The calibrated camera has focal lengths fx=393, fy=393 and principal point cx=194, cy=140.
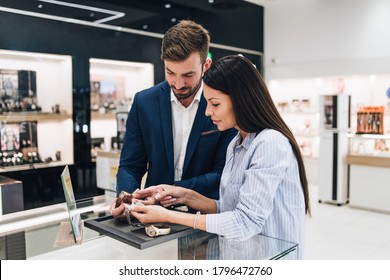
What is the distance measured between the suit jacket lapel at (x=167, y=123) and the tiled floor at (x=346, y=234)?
8.43 ft

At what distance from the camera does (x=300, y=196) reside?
4.54 feet

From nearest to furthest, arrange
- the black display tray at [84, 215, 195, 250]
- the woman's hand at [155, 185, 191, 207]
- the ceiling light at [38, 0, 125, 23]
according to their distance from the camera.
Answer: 1. the black display tray at [84, 215, 195, 250]
2. the woman's hand at [155, 185, 191, 207]
3. the ceiling light at [38, 0, 125, 23]

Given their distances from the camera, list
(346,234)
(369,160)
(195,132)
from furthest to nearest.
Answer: (369,160)
(346,234)
(195,132)

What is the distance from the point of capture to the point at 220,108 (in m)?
1.40

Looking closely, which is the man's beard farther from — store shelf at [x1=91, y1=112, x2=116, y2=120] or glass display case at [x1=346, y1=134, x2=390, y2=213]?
glass display case at [x1=346, y1=134, x2=390, y2=213]

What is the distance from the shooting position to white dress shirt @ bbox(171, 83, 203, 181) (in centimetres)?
188

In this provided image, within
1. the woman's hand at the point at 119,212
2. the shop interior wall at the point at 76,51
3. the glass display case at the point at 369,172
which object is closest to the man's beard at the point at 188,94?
the woman's hand at the point at 119,212

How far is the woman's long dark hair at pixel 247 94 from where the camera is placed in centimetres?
134

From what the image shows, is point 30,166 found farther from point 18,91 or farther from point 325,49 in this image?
point 325,49

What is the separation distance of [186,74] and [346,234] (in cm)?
373

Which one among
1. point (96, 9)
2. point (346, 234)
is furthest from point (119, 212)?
point (96, 9)

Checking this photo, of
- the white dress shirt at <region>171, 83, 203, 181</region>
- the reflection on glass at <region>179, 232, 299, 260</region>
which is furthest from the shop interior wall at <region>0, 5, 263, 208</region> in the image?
the reflection on glass at <region>179, 232, 299, 260</region>

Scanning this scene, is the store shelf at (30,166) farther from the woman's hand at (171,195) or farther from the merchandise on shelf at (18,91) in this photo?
the woman's hand at (171,195)

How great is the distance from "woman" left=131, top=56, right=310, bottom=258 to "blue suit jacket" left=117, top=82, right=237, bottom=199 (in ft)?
1.24
